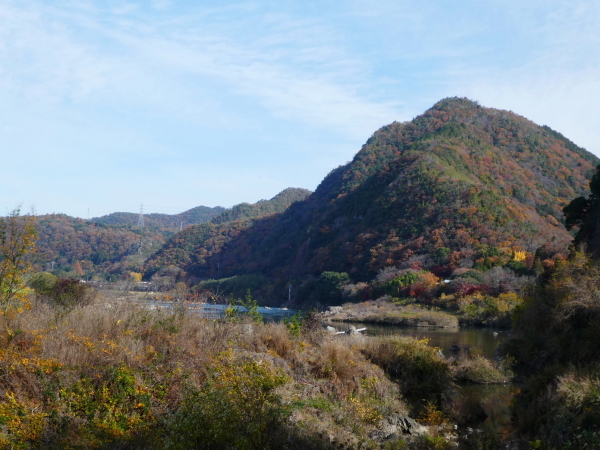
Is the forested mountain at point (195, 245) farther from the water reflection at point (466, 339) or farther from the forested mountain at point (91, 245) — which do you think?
the water reflection at point (466, 339)

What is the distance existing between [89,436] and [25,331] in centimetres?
290

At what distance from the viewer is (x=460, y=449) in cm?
1086

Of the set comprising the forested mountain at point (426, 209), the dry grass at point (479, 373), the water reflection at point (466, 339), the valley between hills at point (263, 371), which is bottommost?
the water reflection at point (466, 339)

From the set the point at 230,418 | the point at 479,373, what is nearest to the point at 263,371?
the point at 230,418

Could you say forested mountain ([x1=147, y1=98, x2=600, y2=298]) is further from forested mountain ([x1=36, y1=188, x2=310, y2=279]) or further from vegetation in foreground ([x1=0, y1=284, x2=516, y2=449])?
vegetation in foreground ([x1=0, y1=284, x2=516, y2=449])

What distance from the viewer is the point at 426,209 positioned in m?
78.3

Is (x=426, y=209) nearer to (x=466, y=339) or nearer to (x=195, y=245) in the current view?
(x=466, y=339)

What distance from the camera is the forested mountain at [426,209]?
232 feet

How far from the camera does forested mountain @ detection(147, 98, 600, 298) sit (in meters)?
70.6

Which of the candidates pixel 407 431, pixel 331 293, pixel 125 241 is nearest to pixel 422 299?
pixel 331 293

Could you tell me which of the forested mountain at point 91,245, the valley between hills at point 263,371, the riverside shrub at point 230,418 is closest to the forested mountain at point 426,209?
the forested mountain at point 91,245

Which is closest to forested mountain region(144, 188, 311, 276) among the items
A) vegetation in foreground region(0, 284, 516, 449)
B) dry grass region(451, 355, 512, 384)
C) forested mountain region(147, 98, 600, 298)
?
forested mountain region(147, 98, 600, 298)

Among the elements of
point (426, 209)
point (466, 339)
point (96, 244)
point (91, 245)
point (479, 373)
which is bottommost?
point (466, 339)

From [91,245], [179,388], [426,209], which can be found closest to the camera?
[179,388]
